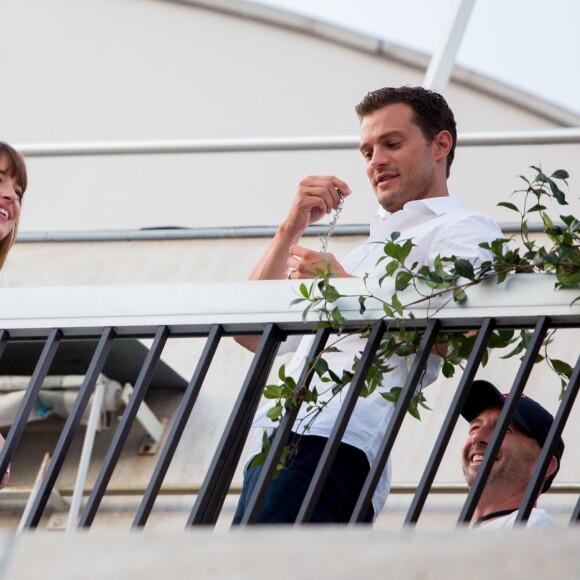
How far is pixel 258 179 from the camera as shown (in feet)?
22.9

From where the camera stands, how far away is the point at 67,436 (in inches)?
94.7

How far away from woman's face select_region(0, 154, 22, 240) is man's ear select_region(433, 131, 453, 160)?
3.17 ft

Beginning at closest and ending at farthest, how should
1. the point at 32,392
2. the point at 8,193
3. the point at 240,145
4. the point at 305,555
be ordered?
the point at 305,555 < the point at 32,392 < the point at 8,193 < the point at 240,145

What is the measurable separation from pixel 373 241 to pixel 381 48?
6.15m

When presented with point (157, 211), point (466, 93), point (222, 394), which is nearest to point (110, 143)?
point (222, 394)

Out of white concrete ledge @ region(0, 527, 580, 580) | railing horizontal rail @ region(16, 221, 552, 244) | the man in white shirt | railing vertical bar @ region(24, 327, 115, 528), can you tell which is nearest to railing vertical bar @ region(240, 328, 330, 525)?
the man in white shirt

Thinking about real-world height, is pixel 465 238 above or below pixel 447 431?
above

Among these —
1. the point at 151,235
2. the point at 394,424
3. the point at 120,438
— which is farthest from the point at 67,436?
the point at 151,235

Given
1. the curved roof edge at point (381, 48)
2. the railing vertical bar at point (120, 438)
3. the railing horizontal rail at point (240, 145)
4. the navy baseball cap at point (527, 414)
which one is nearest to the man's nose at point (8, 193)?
the railing vertical bar at point (120, 438)

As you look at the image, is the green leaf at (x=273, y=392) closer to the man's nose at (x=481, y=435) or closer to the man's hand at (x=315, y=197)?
the man's hand at (x=315, y=197)

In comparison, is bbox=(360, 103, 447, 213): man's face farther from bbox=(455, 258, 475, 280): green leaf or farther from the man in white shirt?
bbox=(455, 258, 475, 280): green leaf

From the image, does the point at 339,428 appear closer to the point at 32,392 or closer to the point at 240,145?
the point at 32,392

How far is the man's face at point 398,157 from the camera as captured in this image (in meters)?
2.81

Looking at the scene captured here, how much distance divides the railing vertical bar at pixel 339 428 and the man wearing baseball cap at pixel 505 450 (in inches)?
28.0
